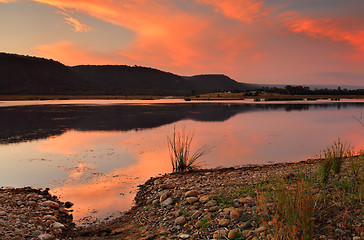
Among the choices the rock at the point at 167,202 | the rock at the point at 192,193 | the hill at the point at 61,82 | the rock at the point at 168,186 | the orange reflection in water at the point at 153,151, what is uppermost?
the hill at the point at 61,82

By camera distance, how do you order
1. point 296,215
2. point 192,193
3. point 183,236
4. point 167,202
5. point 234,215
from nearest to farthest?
point 296,215 < point 183,236 < point 234,215 < point 192,193 < point 167,202

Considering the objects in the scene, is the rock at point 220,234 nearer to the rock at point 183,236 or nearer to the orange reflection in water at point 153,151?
the rock at point 183,236

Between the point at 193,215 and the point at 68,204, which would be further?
the point at 68,204

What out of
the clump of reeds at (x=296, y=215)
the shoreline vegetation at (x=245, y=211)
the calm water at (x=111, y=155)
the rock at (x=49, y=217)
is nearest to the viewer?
the clump of reeds at (x=296, y=215)

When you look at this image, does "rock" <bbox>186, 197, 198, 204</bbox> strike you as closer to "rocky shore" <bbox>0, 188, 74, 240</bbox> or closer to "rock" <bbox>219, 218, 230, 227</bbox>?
"rock" <bbox>219, 218, 230, 227</bbox>

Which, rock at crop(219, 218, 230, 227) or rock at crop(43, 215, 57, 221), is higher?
rock at crop(219, 218, 230, 227)

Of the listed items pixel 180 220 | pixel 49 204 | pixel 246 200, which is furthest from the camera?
pixel 49 204

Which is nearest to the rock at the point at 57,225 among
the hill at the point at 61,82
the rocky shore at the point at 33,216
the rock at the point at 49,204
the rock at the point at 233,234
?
the rocky shore at the point at 33,216

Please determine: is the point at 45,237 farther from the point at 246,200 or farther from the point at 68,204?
the point at 246,200

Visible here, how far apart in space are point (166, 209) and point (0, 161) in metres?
9.89

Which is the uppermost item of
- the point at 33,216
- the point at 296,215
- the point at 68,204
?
the point at 296,215

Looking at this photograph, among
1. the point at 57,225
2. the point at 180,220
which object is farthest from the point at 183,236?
the point at 57,225

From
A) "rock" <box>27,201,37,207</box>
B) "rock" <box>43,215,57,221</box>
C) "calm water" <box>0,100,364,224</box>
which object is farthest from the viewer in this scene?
"calm water" <box>0,100,364,224</box>

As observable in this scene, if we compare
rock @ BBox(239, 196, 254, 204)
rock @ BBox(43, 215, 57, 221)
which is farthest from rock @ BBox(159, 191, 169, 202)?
rock @ BBox(43, 215, 57, 221)
